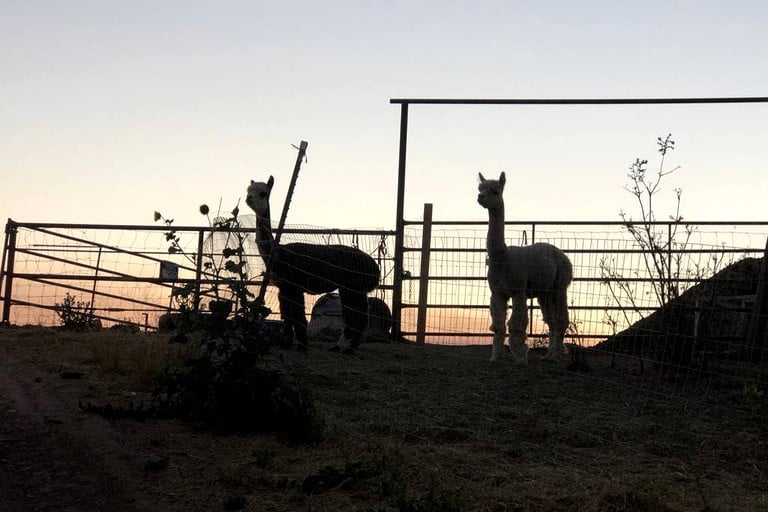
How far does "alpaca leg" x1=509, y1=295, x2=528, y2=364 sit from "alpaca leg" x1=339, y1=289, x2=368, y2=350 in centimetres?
168

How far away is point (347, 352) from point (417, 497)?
5072mm

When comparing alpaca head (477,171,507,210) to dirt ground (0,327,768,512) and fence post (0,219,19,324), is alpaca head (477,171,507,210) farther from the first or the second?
fence post (0,219,19,324)

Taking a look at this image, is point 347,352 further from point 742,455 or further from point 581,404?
point 742,455

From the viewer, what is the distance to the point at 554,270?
8609 millimetres

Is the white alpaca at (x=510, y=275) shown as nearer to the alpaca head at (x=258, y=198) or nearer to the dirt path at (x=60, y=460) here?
the alpaca head at (x=258, y=198)

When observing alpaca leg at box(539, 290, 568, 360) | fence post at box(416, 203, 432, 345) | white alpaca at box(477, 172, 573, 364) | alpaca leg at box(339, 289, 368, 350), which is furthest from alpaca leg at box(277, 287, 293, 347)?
alpaca leg at box(539, 290, 568, 360)

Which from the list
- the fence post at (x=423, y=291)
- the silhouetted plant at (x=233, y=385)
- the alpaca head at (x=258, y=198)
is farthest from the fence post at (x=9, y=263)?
the silhouetted plant at (x=233, y=385)

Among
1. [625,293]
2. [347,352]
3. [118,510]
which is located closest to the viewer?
[118,510]

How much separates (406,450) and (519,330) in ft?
13.2

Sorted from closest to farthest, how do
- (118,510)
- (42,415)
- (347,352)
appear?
(118,510)
(42,415)
(347,352)

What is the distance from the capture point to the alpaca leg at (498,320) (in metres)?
8.21

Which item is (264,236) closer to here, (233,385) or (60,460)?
(233,385)

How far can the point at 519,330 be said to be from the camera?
26.1ft

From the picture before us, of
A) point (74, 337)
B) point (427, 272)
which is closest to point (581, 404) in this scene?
point (427, 272)
